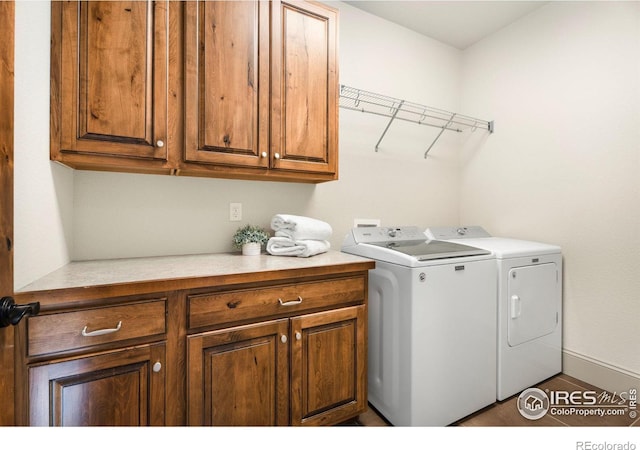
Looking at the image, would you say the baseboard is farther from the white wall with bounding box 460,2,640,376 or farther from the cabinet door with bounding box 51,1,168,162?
the cabinet door with bounding box 51,1,168,162

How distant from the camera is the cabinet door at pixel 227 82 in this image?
4.59ft

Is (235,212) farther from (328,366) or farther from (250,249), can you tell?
(328,366)

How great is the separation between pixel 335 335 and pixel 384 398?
0.54m

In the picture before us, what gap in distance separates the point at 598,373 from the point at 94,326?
2.80 m

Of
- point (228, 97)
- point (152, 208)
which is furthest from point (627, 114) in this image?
point (152, 208)

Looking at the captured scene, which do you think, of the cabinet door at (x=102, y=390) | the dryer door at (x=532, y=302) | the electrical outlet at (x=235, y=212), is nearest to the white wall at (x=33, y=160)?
the cabinet door at (x=102, y=390)

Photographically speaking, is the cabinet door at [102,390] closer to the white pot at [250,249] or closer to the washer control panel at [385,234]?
the white pot at [250,249]

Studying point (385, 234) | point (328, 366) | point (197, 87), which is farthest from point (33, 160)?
point (385, 234)

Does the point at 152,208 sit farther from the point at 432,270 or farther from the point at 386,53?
the point at 386,53

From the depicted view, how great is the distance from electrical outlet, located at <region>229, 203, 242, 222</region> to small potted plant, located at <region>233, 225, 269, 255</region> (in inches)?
3.1

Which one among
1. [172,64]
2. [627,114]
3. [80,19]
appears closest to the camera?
[80,19]

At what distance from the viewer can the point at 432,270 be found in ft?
5.01

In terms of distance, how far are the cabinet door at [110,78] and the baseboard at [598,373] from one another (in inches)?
112

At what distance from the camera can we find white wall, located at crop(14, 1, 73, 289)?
3.09 ft
